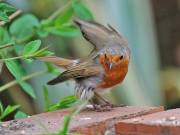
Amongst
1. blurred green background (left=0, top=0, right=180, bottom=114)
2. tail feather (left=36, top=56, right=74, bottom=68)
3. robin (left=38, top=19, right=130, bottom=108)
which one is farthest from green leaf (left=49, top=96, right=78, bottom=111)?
blurred green background (left=0, top=0, right=180, bottom=114)

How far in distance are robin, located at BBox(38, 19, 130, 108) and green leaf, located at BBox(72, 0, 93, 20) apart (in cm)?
17

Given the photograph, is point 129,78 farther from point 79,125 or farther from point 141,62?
point 79,125

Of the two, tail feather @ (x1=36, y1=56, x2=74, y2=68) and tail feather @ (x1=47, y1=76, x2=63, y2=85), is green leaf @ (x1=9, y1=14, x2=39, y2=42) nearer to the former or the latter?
tail feather @ (x1=36, y1=56, x2=74, y2=68)

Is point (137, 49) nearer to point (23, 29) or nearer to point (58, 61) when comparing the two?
point (23, 29)

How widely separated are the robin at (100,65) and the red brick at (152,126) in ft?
3.50

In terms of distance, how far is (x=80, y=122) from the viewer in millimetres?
3492

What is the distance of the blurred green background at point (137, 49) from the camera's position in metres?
7.54

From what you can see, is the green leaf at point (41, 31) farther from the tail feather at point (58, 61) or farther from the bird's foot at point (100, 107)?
the bird's foot at point (100, 107)

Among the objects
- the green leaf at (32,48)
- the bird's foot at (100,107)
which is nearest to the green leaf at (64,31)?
the bird's foot at (100,107)

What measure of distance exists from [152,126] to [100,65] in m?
1.42

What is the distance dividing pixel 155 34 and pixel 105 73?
4571 millimetres

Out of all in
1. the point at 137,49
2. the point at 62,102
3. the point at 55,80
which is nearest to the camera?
the point at 62,102

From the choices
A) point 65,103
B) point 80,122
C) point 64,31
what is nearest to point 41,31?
point 64,31

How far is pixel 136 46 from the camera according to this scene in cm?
860
